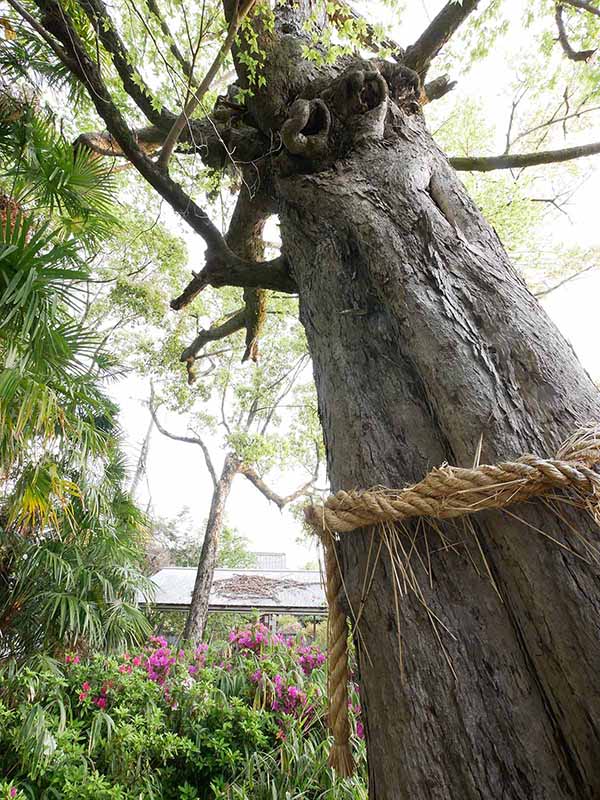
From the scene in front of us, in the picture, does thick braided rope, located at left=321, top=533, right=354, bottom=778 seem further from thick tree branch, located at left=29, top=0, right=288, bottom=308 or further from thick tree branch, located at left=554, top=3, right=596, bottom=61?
thick tree branch, located at left=554, top=3, right=596, bottom=61

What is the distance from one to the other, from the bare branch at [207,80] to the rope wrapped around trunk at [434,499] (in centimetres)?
202

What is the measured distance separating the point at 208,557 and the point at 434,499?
7377 millimetres

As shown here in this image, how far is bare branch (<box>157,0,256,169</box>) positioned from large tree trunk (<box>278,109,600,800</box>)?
1021 mm

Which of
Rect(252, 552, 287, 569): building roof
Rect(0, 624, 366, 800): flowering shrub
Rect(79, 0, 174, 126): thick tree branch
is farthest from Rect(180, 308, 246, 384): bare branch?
Rect(252, 552, 287, 569): building roof

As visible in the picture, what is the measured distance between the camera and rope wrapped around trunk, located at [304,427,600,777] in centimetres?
69

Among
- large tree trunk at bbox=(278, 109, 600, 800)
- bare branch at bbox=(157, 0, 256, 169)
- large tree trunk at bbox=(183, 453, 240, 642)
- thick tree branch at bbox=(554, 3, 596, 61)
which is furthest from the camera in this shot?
large tree trunk at bbox=(183, 453, 240, 642)

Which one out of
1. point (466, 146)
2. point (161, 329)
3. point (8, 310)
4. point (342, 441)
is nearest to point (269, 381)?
point (161, 329)

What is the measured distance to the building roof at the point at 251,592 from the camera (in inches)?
320

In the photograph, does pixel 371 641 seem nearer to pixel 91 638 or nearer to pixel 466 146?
pixel 91 638

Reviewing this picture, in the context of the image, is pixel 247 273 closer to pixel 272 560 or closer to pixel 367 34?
pixel 367 34

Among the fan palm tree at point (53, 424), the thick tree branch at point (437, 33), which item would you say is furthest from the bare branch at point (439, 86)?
the fan palm tree at point (53, 424)

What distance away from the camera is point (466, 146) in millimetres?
5934

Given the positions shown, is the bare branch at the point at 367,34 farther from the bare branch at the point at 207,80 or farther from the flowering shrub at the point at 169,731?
the flowering shrub at the point at 169,731

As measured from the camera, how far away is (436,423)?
3.29 ft
